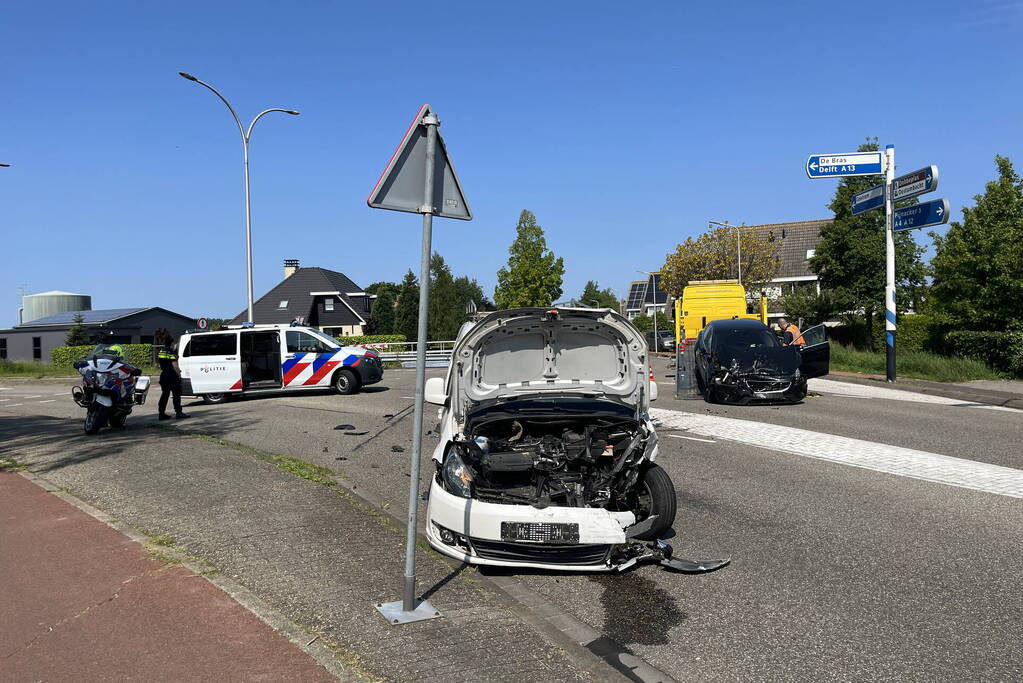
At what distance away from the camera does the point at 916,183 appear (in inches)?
730

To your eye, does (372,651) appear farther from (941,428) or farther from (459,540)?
(941,428)

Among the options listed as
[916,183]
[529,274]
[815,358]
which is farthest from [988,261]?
[529,274]

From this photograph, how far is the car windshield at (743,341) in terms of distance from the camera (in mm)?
15789

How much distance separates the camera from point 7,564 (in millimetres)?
5434

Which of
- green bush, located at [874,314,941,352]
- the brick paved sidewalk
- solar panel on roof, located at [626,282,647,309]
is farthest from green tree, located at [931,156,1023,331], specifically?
solar panel on roof, located at [626,282,647,309]

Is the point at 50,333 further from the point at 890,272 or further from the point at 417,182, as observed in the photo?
the point at 417,182

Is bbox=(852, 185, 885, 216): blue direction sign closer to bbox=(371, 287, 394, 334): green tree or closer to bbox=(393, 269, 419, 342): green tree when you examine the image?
bbox=(393, 269, 419, 342): green tree

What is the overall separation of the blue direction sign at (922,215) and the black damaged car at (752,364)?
4205mm

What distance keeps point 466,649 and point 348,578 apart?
1.30 metres

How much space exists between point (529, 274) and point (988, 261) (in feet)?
169

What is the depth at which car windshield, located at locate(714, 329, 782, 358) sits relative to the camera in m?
15.8

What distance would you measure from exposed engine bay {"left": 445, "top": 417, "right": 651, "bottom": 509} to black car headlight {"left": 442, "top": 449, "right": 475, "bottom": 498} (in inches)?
1.6

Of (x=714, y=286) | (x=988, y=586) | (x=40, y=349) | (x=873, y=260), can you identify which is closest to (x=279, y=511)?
(x=988, y=586)

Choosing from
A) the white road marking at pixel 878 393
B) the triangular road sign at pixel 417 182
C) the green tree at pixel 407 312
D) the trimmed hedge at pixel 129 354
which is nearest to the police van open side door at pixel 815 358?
the white road marking at pixel 878 393
